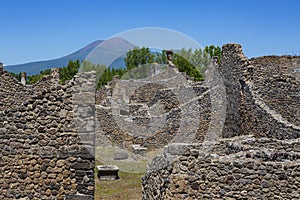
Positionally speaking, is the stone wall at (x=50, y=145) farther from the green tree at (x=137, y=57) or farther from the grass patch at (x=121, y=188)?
the green tree at (x=137, y=57)

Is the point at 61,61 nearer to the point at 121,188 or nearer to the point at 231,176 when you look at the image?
the point at 121,188

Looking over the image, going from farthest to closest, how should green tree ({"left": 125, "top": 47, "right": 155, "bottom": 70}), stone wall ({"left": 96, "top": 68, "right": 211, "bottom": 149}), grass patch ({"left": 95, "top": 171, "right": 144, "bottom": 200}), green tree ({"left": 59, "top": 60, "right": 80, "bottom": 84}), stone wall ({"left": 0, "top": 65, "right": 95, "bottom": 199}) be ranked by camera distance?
green tree ({"left": 59, "top": 60, "right": 80, "bottom": 84}), green tree ({"left": 125, "top": 47, "right": 155, "bottom": 70}), stone wall ({"left": 96, "top": 68, "right": 211, "bottom": 149}), grass patch ({"left": 95, "top": 171, "right": 144, "bottom": 200}), stone wall ({"left": 0, "top": 65, "right": 95, "bottom": 199})

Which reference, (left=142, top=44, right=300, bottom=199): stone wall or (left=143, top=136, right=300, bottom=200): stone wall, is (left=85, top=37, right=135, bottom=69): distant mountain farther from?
(left=143, top=136, right=300, bottom=200): stone wall

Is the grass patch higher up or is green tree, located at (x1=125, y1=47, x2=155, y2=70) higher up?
green tree, located at (x1=125, y1=47, x2=155, y2=70)

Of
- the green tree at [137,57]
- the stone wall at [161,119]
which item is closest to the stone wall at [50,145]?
the stone wall at [161,119]

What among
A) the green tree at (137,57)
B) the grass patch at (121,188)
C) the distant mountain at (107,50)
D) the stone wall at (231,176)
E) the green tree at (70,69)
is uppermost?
the green tree at (137,57)

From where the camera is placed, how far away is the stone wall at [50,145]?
8.37 m

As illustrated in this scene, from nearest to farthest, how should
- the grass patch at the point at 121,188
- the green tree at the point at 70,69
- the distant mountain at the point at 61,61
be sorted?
the grass patch at the point at 121,188 < the distant mountain at the point at 61,61 < the green tree at the point at 70,69

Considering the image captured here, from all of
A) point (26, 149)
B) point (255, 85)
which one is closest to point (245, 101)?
point (255, 85)

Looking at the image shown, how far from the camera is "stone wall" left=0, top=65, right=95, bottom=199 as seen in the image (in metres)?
8.37

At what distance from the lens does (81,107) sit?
27.5 feet

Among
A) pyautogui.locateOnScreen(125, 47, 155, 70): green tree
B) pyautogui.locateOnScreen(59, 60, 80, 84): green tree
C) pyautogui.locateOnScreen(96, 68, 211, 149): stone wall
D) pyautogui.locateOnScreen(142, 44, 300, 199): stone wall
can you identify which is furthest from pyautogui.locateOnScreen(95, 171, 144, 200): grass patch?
pyautogui.locateOnScreen(59, 60, 80, 84): green tree

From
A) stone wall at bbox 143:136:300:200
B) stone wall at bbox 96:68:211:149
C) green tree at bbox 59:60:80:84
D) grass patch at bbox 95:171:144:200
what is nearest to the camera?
stone wall at bbox 143:136:300:200

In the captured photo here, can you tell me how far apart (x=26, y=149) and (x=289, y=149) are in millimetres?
5805
